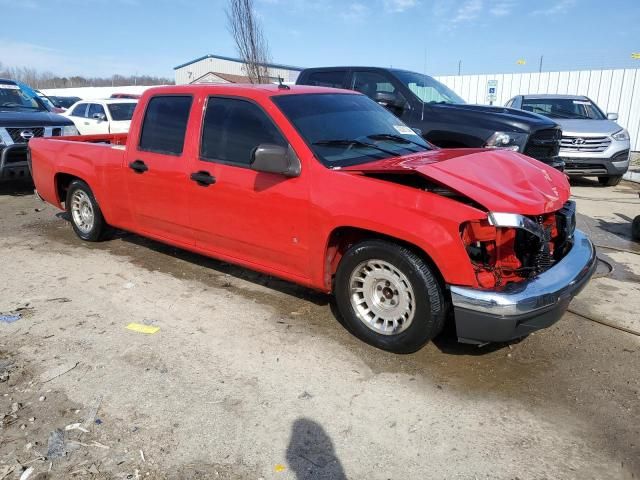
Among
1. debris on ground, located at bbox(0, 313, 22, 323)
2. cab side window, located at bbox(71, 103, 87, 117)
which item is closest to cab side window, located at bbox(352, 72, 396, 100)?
debris on ground, located at bbox(0, 313, 22, 323)

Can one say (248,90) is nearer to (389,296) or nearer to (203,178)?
(203,178)

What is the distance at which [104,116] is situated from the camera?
1356cm

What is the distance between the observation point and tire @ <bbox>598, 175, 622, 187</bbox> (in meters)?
10.8

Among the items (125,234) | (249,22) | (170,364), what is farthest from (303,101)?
(249,22)

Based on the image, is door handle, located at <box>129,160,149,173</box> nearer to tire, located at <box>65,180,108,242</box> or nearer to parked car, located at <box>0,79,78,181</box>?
tire, located at <box>65,180,108,242</box>

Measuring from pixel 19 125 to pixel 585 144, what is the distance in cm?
1065

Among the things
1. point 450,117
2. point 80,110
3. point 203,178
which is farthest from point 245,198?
point 80,110

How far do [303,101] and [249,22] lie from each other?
13.0 m

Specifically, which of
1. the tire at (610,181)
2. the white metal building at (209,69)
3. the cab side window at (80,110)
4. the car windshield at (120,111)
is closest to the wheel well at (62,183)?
the car windshield at (120,111)

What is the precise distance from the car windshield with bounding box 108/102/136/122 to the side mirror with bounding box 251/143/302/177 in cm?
1121

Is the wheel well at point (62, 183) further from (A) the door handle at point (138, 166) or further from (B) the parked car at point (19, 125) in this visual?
(B) the parked car at point (19, 125)

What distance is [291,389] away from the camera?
326 centimetres

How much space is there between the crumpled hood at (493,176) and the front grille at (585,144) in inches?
A: 279

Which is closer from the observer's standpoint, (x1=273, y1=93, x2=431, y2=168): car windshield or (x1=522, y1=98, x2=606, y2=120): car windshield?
(x1=273, y1=93, x2=431, y2=168): car windshield
